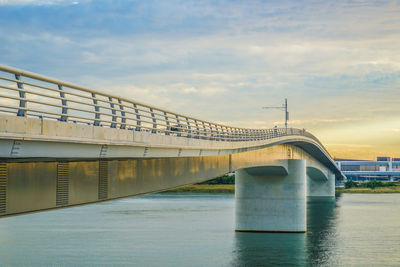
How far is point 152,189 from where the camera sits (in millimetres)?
25734

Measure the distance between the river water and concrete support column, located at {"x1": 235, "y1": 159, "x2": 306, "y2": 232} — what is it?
5.28ft

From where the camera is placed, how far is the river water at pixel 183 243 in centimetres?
3988

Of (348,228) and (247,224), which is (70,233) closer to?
(247,224)

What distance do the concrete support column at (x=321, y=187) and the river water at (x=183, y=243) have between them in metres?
63.1

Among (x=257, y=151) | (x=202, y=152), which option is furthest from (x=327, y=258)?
(x=202, y=152)

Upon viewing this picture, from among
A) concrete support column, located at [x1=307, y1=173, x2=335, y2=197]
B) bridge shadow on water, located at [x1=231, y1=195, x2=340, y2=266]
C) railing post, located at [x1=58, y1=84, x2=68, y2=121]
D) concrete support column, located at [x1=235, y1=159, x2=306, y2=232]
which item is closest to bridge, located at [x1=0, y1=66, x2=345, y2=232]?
railing post, located at [x1=58, y1=84, x2=68, y2=121]

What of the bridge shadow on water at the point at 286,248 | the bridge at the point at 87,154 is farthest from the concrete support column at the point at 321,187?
the bridge at the point at 87,154

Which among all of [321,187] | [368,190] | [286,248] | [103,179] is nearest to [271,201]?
[286,248]

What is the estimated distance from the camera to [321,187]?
444ft

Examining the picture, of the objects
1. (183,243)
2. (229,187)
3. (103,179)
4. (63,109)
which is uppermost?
(63,109)

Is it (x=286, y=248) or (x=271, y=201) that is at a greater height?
(x=271, y=201)

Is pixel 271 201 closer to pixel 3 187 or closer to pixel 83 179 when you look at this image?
pixel 83 179

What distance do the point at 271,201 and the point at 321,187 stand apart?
268 feet

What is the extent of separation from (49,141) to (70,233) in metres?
40.4
